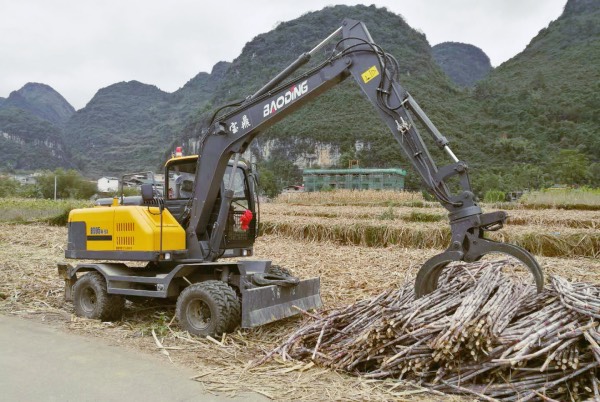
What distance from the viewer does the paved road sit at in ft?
13.9

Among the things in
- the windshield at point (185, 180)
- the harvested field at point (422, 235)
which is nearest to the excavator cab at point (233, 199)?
the windshield at point (185, 180)

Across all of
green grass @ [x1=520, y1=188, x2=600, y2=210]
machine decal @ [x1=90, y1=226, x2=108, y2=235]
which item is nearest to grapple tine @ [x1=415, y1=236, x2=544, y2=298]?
machine decal @ [x1=90, y1=226, x2=108, y2=235]

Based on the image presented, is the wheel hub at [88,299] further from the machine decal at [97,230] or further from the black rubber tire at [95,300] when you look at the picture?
the machine decal at [97,230]

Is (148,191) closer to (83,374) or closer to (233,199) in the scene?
(233,199)

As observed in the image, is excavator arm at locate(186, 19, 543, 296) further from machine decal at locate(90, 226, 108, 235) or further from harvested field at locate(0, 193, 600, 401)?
machine decal at locate(90, 226, 108, 235)

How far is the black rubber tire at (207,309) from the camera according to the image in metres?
5.86

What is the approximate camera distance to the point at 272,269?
748 cm

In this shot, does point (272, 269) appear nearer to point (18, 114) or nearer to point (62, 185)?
point (62, 185)

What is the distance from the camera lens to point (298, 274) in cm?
928

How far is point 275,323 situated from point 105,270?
8.01 feet

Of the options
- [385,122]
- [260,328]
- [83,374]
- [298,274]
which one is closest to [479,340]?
[385,122]

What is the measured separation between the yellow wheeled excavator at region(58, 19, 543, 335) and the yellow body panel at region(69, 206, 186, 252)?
14mm

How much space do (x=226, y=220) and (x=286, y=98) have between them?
1.79 meters

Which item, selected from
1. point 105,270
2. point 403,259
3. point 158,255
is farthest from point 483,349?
point 403,259
